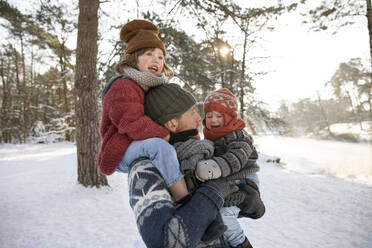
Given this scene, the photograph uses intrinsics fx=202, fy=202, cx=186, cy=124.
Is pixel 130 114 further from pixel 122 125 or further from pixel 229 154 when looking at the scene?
pixel 229 154

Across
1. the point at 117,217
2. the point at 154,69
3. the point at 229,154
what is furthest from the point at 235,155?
the point at 117,217

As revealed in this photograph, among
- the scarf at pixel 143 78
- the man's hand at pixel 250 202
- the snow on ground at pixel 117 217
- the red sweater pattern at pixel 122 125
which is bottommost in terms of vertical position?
the snow on ground at pixel 117 217

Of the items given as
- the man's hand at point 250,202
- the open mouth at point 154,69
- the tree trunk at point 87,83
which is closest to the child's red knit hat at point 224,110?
the man's hand at point 250,202

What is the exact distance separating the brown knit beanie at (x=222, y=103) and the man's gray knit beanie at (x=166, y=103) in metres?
0.55

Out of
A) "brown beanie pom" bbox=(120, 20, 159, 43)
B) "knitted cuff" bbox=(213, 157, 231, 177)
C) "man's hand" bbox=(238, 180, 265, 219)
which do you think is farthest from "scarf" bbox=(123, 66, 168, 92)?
"man's hand" bbox=(238, 180, 265, 219)

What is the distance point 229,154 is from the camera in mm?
1298

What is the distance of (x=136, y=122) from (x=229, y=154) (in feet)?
2.04

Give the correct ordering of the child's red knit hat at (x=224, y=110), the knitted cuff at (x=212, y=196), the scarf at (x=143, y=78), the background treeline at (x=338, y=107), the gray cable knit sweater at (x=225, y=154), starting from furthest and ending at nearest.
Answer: the background treeline at (x=338, y=107)
the child's red knit hat at (x=224, y=110)
the scarf at (x=143, y=78)
the gray cable knit sweater at (x=225, y=154)
the knitted cuff at (x=212, y=196)

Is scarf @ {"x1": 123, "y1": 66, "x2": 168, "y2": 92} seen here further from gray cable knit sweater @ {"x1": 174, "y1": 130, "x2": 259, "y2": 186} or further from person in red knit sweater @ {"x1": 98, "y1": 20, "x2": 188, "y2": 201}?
gray cable knit sweater @ {"x1": 174, "y1": 130, "x2": 259, "y2": 186}

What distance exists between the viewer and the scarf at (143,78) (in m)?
1.24

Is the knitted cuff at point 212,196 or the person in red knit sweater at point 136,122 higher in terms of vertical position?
the person in red knit sweater at point 136,122

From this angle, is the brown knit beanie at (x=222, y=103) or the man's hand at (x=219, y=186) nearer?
the man's hand at (x=219, y=186)

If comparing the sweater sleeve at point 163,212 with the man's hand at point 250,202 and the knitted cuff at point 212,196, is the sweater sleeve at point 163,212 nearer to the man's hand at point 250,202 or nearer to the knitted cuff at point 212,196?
the knitted cuff at point 212,196

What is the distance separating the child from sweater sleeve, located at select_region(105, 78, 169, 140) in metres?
0.33
